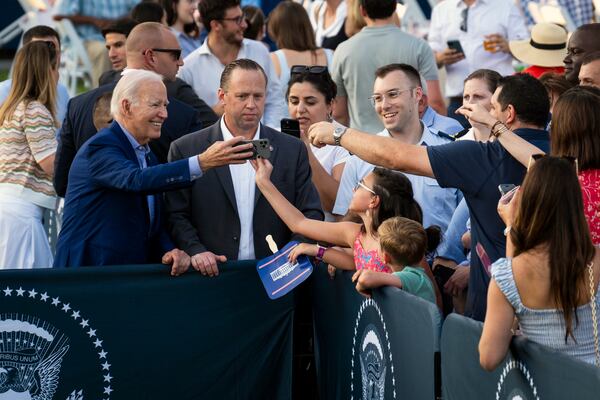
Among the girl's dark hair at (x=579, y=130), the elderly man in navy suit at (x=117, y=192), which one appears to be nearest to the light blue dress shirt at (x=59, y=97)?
the elderly man in navy suit at (x=117, y=192)

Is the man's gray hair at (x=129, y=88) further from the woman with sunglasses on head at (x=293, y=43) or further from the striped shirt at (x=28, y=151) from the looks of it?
the woman with sunglasses on head at (x=293, y=43)

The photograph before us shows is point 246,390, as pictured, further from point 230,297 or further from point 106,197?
point 106,197

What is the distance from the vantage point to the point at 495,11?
1012 cm

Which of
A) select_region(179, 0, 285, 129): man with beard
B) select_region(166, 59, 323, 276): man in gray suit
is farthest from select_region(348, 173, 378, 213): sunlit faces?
select_region(179, 0, 285, 129): man with beard

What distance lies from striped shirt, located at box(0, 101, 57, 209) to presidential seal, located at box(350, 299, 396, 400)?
119 inches

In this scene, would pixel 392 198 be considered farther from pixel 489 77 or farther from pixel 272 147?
pixel 489 77

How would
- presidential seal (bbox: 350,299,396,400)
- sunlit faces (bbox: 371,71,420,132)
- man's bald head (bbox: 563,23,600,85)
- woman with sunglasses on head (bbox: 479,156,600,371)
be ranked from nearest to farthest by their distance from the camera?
woman with sunglasses on head (bbox: 479,156,600,371), presidential seal (bbox: 350,299,396,400), sunlit faces (bbox: 371,71,420,132), man's bald head (bbox: 563,23,600,85)

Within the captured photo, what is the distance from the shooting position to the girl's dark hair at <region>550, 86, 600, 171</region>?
466 centimetres

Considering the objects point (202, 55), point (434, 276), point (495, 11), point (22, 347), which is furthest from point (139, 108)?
point (495, 11)

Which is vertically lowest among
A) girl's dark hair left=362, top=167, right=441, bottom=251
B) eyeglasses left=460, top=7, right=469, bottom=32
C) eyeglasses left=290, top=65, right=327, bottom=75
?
girl's dark hair left=362, top=167, right=441, bottom=251

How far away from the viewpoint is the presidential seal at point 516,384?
3.87 metres

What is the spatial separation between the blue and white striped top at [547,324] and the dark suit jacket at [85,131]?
11.7ft

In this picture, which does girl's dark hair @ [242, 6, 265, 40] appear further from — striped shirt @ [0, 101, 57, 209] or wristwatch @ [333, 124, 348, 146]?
wristwatch @ [333, 124, 348, 146]

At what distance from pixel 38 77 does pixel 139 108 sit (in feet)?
6.69
